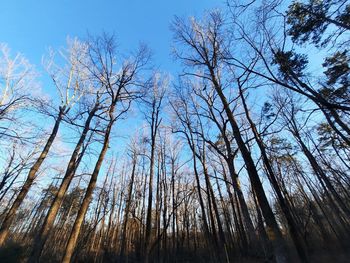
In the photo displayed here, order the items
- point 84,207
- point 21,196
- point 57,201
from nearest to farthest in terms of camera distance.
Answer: point 84,207 < point 57,201 < point 21,196

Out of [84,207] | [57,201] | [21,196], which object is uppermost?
[21,196]

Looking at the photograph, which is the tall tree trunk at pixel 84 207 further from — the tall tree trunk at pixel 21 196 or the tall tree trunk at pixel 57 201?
the tall tree trunk at pixel 21 196

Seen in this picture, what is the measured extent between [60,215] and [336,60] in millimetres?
34623

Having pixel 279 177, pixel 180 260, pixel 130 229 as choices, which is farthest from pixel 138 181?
pixel 279 177

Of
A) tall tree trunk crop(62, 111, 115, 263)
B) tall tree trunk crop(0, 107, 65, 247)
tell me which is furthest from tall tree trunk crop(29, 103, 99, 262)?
tall tree trunk crop(62, 111, 115, 263)

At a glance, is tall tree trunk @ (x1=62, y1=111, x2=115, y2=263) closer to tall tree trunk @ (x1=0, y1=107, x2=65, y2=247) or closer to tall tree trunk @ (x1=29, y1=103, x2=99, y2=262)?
tall tree trunk @ (x1=29, y1=103, x2=99, y2=262)

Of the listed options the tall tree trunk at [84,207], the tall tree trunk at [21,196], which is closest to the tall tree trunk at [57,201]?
the tall tree trunk at [21,196]

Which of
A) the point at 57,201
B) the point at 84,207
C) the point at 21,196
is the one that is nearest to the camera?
the point at 84,207

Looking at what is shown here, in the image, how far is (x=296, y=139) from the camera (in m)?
15.5

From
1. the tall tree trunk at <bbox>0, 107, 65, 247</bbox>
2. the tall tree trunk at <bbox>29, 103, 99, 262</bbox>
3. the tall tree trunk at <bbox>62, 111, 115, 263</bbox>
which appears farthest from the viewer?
the tall tree trunk at <bbox>0, 107, 65, 247</bbox>

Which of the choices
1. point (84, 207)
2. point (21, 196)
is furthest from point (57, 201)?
point (84, 207)

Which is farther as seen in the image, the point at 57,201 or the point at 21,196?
the point at 21,196

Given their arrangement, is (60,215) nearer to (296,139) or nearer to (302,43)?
(296,139)

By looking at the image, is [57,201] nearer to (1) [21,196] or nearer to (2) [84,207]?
(1) [21,196]
